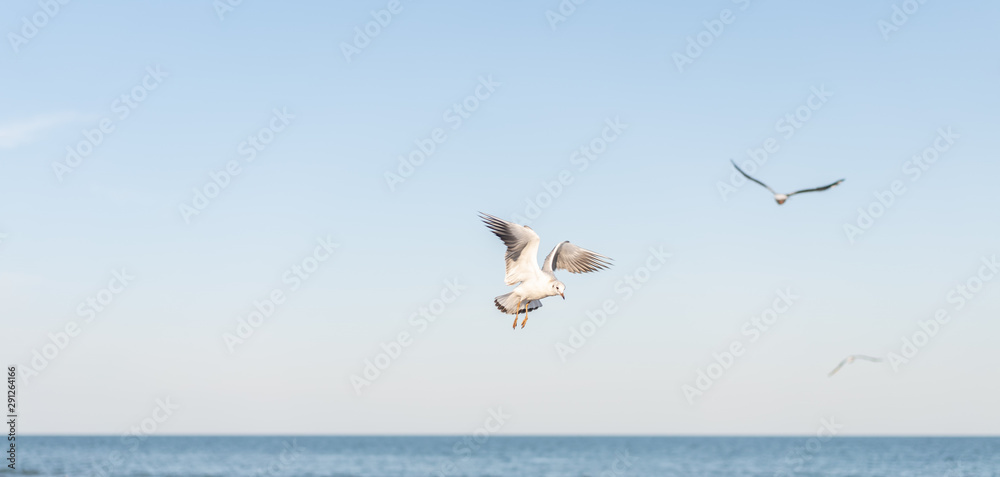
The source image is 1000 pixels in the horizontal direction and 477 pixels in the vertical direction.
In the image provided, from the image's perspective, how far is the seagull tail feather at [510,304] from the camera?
585 inches

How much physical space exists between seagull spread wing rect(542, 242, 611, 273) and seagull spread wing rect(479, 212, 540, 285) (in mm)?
1214

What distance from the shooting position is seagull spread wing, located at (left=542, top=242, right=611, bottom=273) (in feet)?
53.8

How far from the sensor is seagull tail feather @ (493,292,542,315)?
14859 millimetres

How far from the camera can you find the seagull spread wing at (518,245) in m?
15.1

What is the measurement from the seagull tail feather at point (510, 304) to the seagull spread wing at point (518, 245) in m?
0.29

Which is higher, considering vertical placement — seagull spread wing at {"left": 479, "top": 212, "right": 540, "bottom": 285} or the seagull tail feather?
seagull spread wing at {"left": 479, "top": 212, "right": 540, "bottom": 285}

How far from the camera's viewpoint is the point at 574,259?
16.6 meters

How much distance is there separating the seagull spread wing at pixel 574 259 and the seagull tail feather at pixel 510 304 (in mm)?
1338

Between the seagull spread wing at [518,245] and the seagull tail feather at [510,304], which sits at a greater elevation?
the seagull spread wing at [518,245]

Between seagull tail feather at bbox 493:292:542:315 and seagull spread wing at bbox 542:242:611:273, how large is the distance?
1.34m

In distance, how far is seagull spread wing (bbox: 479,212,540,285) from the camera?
1514 cm

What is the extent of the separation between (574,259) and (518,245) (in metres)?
1.76

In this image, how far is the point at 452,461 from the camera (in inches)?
3873

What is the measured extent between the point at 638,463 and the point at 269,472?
35738 millimetres
